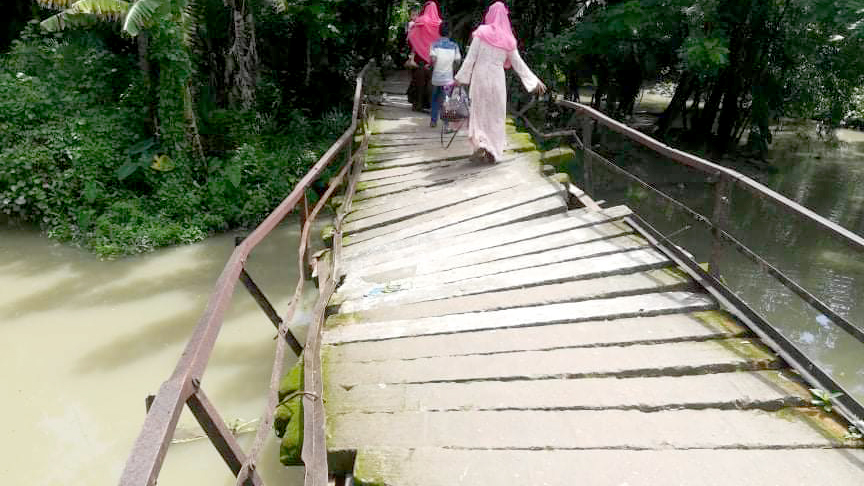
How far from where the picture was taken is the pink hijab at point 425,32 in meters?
9.28

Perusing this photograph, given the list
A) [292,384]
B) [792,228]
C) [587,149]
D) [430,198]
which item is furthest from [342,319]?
[792,228]

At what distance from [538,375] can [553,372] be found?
0.27 feet

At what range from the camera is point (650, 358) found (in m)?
3.21

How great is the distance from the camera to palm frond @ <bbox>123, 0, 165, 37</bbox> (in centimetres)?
790

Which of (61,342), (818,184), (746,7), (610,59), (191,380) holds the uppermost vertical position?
(746,7)

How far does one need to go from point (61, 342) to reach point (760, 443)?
23.8ft

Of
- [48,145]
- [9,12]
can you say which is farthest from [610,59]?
[9,12]

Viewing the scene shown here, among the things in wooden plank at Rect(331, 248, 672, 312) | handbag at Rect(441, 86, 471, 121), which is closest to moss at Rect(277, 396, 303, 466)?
wooden plank at Rect(331, 248, 672, 312)

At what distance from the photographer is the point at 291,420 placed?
2.89m

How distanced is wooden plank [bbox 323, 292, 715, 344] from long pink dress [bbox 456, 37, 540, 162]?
11.3 feet

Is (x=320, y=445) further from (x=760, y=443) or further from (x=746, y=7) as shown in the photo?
(x=746, y=7)

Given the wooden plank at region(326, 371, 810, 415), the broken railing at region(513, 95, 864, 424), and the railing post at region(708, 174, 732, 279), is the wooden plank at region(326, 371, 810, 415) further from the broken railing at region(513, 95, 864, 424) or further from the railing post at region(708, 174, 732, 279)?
the railing post at region(708, 174, 732, 279)

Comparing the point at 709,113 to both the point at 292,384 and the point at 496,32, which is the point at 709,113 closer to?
the point at 496,32

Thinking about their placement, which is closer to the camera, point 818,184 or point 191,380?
point 191,380
